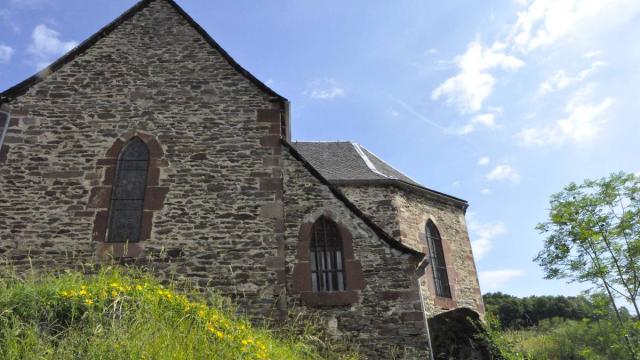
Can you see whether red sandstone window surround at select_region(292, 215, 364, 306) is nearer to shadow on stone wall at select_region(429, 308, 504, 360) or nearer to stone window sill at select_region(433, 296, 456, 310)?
shadow on stone wall at select_region(429, 308, 504, 360)

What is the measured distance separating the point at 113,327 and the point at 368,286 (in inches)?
171

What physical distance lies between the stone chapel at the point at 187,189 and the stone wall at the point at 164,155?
Result: 25 millimetres

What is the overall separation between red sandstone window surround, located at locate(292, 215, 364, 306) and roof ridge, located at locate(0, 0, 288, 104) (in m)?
3.04

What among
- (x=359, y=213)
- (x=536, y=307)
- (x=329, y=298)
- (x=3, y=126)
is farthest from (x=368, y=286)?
(x=536, y=307)

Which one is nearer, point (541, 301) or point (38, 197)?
point (38, 197)

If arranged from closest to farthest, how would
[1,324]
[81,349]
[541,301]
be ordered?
[81,349] → [1,324] → [541,301]

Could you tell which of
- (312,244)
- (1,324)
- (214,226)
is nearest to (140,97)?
(214,226)

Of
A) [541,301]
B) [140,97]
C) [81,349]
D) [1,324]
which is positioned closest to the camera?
[81,349]

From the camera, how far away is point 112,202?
816 centimetres

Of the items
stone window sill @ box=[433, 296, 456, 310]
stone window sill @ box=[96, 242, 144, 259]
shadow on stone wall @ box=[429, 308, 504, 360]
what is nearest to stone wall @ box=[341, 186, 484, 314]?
stone window sill @ box=[433, 296, 456, 310]

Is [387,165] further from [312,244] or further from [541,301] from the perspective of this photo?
[541,301]

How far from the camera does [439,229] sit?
1378 cm

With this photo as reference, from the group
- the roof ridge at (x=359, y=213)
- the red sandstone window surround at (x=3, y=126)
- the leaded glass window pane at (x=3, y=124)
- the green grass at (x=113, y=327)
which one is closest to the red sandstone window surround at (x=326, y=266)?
the roof ridge at (x=359, y=213)

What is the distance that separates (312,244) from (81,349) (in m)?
4.47
